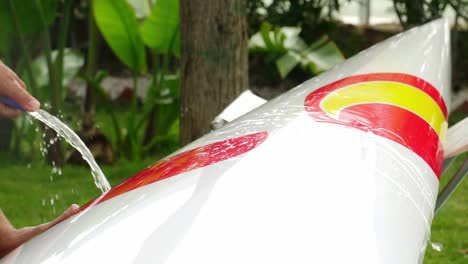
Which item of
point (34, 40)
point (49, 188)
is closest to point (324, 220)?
point (49, 188)

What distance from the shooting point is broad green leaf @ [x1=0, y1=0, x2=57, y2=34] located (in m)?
5.96

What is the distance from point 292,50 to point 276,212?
5.07m

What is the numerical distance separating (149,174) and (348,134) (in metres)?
0.50

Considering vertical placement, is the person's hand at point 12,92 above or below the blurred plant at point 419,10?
above

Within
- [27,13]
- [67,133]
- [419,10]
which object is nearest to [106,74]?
[27,13]

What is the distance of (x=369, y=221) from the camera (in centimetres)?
173

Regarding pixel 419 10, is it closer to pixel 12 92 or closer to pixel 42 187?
pixel 42 187

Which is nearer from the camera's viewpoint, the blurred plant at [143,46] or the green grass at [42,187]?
the green grass at [42,187]

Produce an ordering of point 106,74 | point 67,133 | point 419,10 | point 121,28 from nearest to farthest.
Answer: point 67,133, point 419,10, point 121,28, point 106,74

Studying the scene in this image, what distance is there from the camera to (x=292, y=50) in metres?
6.67

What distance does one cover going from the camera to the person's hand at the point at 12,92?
1.87 m

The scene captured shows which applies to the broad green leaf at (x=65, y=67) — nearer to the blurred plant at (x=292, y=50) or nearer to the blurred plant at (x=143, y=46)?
the blurred plant at (x=143, y=46)

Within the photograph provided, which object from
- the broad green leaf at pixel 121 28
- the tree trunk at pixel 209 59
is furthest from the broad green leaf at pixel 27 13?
the tree trunk at pixel 209 59

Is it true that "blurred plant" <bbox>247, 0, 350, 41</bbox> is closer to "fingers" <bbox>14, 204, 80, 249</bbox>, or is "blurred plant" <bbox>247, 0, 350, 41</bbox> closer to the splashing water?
the splashing water
